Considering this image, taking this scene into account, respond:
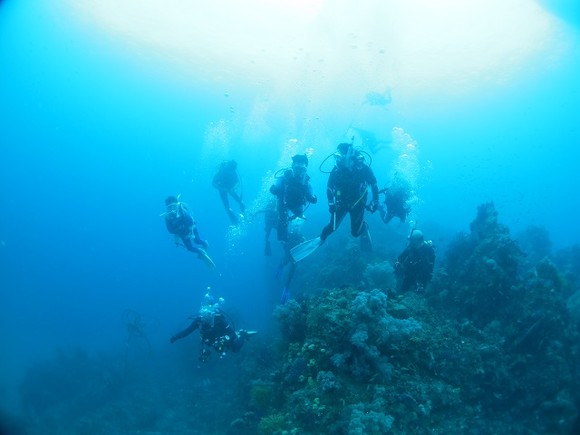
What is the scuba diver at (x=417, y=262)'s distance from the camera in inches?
353

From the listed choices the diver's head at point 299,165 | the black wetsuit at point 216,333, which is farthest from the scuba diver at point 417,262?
the black wetsuit at point 216,333

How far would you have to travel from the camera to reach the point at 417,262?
9.02 m

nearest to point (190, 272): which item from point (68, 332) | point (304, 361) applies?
point (68, 332)

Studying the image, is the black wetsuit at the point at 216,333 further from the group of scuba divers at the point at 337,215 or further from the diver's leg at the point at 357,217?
the diver's leg at the point at 357,217

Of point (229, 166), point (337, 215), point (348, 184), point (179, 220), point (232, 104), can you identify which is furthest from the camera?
point (232, 104)

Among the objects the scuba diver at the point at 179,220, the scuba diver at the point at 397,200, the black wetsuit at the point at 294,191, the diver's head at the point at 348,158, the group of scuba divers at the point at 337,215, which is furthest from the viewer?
the scuba diver at the point at 397,200

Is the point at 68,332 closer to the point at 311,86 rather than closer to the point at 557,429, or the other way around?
the point at 557,429

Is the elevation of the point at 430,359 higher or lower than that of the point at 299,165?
lower

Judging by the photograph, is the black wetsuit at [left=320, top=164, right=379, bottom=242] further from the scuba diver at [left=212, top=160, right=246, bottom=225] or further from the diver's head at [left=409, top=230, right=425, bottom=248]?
the scuba diver at [left=212, top=160, right=246, bottom=225]

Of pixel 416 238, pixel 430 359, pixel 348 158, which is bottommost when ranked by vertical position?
pixel 430 359

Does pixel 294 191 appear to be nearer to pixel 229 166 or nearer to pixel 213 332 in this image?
pixel 213 332

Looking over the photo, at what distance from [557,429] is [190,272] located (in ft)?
126

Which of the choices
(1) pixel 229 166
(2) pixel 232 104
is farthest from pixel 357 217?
(2) pixel 232 104

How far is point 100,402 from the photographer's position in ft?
57.8
